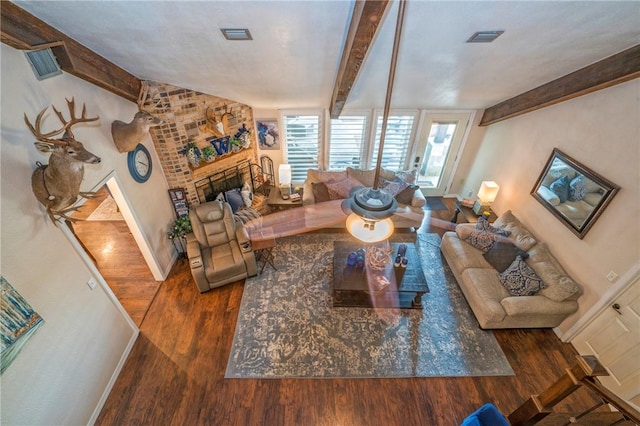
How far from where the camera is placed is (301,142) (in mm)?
5371

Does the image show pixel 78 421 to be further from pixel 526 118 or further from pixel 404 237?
pixel 526 118

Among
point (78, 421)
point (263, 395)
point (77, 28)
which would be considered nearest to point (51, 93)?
point (77, 28)

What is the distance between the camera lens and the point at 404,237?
4.81 m

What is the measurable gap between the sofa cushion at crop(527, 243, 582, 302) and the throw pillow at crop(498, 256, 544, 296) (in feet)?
0.34

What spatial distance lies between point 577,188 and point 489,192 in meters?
1.42

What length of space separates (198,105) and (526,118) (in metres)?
5.22

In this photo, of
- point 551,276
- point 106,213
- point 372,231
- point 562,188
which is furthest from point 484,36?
point 106,213

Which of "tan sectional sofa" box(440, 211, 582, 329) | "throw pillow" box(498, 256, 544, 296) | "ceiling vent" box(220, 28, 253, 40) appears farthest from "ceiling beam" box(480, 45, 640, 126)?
"ceiling vent" box(220, 28, 253, 40)

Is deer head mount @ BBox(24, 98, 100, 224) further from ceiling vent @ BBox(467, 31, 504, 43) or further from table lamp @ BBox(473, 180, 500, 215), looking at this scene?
table lamp @ BBox(473, 180, 500, 215)

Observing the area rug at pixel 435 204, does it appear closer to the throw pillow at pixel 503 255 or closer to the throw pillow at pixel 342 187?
the throw pillow at pixel 342 187

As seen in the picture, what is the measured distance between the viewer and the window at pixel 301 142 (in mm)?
5141

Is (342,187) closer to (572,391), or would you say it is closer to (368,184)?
(368,184)

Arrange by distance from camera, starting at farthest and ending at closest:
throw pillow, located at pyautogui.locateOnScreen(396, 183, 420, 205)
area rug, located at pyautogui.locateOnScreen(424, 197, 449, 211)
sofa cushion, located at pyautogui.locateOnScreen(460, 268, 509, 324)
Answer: area rug, located at pyautogui.locateOnScreen(424, 197, 449, 211) → throw pillow, located at pyautogui.locateOnScreen(396, 183, 420, 205) → sofa cushion, located at pyautogui.locateOnScreen(460, 268, 509, 324)

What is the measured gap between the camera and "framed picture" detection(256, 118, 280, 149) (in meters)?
5.13
